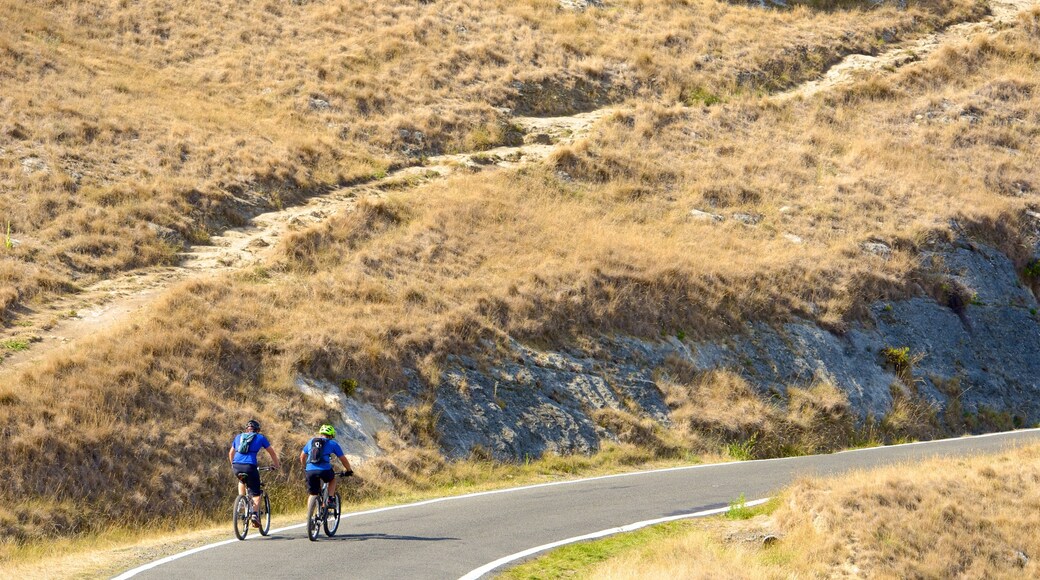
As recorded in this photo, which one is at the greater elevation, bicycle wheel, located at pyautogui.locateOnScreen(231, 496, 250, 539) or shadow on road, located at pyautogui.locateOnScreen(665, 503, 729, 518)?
bicycle wheel, located at pyautogui.locateOnScreen(231, 496, 250, 539)

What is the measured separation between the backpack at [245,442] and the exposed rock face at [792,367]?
5.92 meters

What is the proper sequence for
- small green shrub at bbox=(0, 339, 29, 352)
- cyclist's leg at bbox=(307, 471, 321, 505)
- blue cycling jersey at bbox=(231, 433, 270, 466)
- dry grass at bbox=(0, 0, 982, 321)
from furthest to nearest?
dry grass at bbox=(0, 0, 982, 321)
small green shrub at bbox=(0, 339, 29, 352)
blue cycling jersey at bbox=(231, 433, 270, 466)
cyclist's leg at bbox=(307, 471, 321, 505)

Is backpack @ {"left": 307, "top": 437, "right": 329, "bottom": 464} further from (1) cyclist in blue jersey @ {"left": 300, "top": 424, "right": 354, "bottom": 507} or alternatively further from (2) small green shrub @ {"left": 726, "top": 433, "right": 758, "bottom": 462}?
(2) small green shrub @ {"left": 726, "top": 433, "right": 758, "bottom": 462}

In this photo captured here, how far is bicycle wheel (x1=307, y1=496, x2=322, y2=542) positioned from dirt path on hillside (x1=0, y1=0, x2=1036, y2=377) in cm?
735

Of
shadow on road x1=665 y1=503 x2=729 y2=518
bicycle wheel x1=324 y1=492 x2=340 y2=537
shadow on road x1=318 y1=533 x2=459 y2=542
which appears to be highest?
bicycle wheel x1=324 y1=492 x2=340 y2=537

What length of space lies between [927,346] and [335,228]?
16964 mm

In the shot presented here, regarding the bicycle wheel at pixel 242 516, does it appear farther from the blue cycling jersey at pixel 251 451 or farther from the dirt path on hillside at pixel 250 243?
the dirt path on hillside at pixel 250 243

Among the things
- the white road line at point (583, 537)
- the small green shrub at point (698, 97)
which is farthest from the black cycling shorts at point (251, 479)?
the small green shrub at point (698, 97)

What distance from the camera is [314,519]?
531 inches

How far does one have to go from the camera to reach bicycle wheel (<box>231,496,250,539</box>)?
13.7 metres

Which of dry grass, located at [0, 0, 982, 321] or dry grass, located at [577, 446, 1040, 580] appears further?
dry grass, located at [0, 0, 982, 321]

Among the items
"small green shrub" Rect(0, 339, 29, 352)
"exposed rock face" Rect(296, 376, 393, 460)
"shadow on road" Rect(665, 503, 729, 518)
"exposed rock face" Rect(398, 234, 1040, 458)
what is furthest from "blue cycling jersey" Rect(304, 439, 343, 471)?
"small green shrub" Rect(0, 339, 29, 352)

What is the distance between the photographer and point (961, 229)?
3169cm

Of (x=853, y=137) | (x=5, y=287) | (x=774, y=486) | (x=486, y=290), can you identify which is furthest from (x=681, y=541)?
(x=853, y=137)
